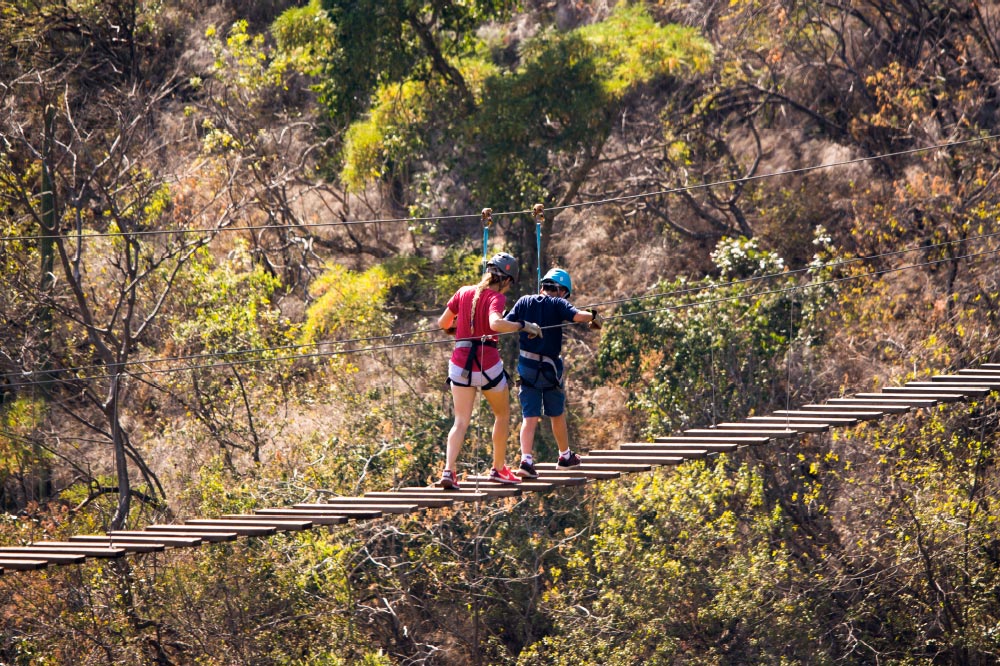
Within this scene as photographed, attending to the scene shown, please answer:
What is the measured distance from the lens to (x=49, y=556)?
8.34 m

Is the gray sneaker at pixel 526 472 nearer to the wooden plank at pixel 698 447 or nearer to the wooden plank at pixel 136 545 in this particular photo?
the wooden plank at pixel 698 447

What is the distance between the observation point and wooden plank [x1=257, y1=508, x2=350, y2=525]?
26.5ft

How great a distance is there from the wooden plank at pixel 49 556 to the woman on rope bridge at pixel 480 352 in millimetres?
2139

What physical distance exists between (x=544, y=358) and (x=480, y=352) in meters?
0.41

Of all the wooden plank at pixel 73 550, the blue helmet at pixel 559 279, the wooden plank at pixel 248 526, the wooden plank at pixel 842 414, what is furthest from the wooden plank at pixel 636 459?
the wooden plank at pixel 73 550

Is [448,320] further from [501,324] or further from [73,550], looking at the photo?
[73,550]

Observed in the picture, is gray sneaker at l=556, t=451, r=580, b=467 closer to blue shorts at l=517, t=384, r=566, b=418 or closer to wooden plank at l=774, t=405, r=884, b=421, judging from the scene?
blue shorts at l=517, t=384, r=566, b=418

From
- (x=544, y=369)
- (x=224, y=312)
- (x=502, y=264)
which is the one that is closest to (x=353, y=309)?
(x=224, y=312)

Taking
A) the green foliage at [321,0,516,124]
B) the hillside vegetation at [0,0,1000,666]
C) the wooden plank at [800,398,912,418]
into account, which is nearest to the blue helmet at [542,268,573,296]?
the wooden plank at [800,398,912,418]

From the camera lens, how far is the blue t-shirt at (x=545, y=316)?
8055 mm

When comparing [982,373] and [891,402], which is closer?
[891,402]

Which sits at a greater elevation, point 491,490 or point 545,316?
point 545,316

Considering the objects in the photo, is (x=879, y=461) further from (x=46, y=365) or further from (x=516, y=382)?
(x=46, y=365)

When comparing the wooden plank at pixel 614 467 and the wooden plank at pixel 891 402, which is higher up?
the wooden plank at pixel 891 402
